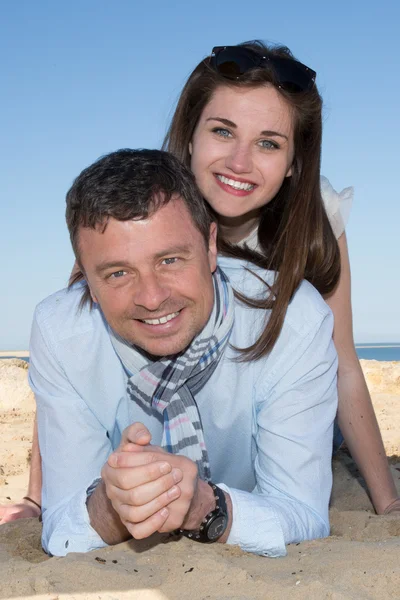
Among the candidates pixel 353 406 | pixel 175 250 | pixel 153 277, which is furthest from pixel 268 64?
pixel 353 406

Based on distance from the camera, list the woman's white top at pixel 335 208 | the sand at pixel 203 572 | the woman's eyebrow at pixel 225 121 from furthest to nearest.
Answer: the woman's white top at pixel 335 208 < the woman's eyebrow at pixel 225 121 < the sand at pixel 203 572

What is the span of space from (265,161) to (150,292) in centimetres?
120

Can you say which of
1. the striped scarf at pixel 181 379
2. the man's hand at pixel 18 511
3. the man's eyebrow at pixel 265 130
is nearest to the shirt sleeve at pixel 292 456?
the striped scarf at pixel 181 379

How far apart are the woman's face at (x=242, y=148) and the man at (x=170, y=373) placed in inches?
25.4

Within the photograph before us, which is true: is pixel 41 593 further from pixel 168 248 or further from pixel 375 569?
pixel 168 248

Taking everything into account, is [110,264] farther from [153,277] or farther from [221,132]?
[221,132]

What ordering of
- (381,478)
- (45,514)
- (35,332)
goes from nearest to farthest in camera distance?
1. (45,514)
2. (35,332)
3. (381,478)

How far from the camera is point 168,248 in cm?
260

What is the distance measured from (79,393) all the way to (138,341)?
0.34 meters

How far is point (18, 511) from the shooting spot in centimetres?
389

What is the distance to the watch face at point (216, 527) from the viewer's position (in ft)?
7.98

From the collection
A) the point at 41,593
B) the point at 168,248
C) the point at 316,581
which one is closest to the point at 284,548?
the point at 316,581

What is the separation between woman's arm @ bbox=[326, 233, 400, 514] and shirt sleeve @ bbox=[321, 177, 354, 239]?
0.09m

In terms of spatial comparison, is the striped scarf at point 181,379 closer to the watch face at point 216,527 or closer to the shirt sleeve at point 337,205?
the watch face at point 216,527
